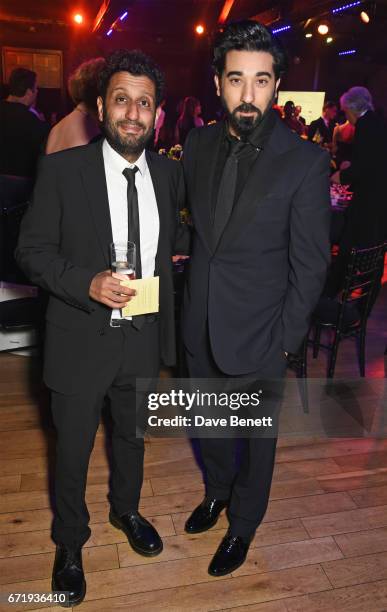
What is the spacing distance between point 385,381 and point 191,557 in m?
2.37

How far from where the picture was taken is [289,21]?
1045 centimetres

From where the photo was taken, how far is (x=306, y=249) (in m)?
1.86

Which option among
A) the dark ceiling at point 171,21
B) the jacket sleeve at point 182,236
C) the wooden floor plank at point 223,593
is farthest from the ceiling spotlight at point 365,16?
the wooden floor plank at point 223,593

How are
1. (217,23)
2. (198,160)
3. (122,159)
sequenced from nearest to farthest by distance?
1. (122,159)
2. (198,160)
3. (217,23)

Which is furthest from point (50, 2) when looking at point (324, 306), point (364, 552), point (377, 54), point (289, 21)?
point (364, 552)

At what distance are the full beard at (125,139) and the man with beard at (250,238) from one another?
0.31m

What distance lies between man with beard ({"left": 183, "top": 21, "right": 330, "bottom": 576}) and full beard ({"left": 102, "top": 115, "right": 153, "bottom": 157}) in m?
0.31

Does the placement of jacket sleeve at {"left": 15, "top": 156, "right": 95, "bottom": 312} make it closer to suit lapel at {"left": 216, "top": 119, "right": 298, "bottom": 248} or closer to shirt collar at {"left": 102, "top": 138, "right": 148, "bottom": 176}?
shirt collar at {"left": 102, "top": 138, "right": 148, "bottom": 176}

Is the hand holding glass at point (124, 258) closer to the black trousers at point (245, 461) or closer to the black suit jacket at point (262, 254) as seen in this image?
the black suit jacket at point (262, 254)

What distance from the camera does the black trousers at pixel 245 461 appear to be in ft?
6.72

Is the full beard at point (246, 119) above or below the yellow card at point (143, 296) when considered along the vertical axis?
above

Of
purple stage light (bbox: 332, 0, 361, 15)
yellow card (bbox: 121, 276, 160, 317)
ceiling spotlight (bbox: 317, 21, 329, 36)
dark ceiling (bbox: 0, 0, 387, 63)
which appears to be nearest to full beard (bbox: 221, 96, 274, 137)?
yellow card (bbox: 121, 276, 160, 317)

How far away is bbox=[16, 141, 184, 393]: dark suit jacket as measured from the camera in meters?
1.72

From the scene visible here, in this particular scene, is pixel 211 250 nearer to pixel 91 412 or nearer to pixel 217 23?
pixel 91 412
